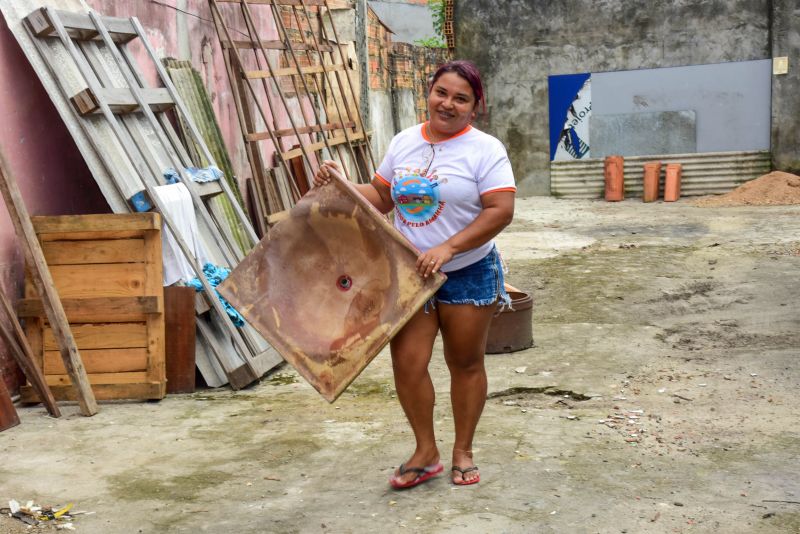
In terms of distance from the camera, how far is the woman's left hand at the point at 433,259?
398 centimetres

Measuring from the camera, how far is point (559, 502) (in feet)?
13.3

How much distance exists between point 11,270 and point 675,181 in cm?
1288

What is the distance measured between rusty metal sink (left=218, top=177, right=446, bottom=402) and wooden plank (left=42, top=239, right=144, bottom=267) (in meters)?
1.91

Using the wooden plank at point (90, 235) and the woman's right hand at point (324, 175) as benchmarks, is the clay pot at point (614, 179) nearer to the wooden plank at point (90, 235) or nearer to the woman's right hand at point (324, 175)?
the wooden plank at point (90, 235)

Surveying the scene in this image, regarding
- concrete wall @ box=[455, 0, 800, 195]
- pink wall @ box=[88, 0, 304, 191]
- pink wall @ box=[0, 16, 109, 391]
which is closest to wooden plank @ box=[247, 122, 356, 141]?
pink wall @ box=[88, 0, 304, 191]

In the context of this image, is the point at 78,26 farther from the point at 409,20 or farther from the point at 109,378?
the point at 409,20

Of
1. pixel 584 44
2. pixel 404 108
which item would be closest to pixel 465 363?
pixel 584 44

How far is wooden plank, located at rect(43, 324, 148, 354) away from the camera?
5992 mm

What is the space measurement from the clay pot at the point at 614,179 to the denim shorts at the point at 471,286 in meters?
13.5

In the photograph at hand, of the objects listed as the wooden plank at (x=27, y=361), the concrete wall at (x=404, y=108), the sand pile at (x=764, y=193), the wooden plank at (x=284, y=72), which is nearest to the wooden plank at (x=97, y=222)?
the wooden plank at (x=27, y=361)

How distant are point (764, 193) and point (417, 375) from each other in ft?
41.8

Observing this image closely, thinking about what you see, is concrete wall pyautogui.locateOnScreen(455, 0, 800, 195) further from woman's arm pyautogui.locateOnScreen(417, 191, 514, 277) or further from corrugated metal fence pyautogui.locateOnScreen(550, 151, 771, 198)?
woman's arm pyautogui.locateOnScreen(417, 191, 514, 277)

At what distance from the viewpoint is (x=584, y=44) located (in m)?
17.9

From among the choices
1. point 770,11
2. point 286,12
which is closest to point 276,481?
point 286,12
